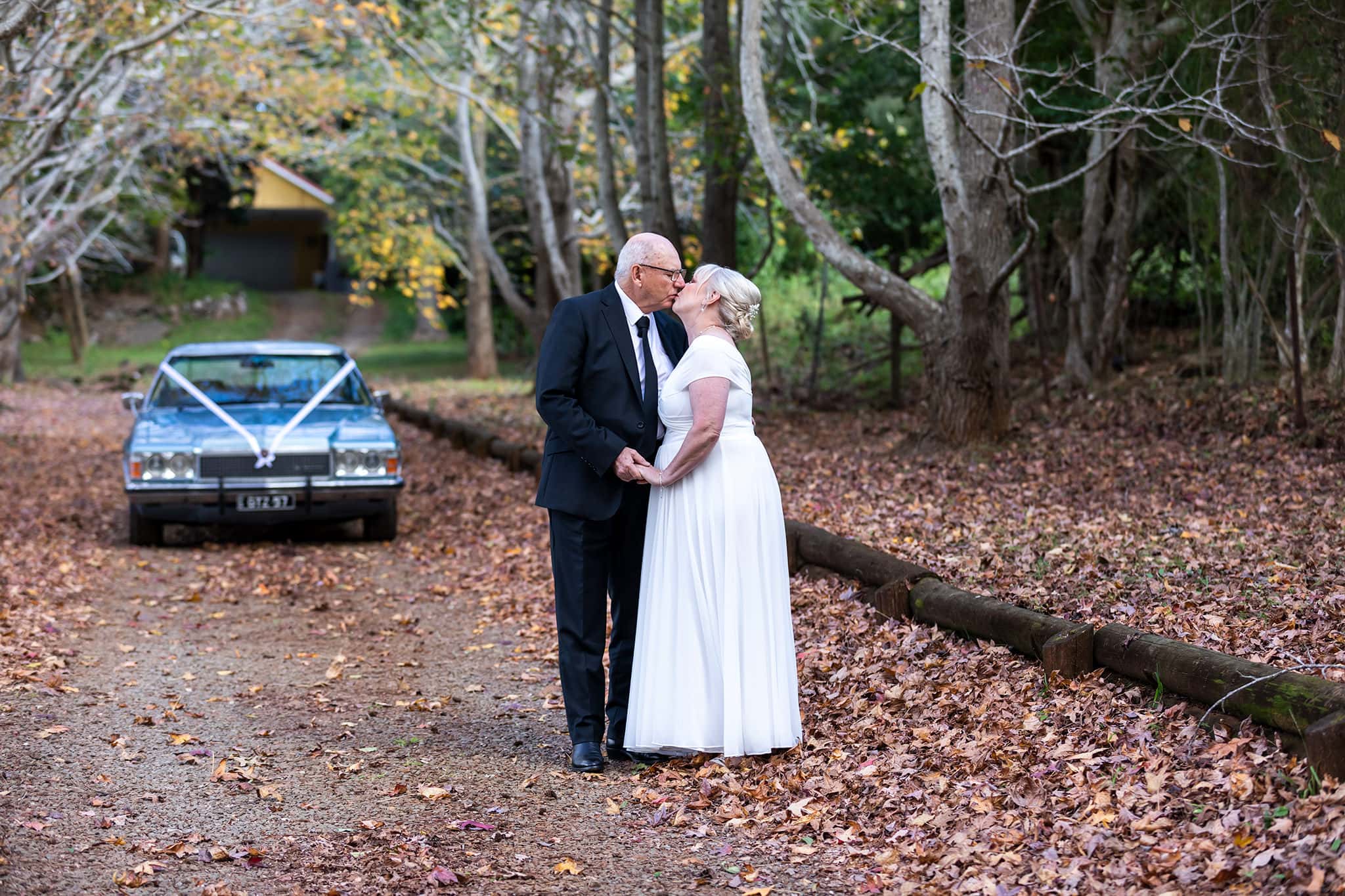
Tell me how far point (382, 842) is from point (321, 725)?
5.91 ft

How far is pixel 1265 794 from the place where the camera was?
466 cm

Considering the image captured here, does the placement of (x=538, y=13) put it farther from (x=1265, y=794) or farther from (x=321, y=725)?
(x=1265, y=794)

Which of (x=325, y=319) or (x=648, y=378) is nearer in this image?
(x=648, y=378)

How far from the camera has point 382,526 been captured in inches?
480

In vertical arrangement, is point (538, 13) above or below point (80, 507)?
above

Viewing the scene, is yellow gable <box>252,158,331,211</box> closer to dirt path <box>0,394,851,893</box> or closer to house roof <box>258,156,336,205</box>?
house roof <box>258,156,336,205</box>

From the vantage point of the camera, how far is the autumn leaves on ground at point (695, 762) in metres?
4.75

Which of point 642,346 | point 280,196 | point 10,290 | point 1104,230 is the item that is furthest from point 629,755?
point 280,196

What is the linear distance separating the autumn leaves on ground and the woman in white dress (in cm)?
23

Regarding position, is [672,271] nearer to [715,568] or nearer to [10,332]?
[715,568]

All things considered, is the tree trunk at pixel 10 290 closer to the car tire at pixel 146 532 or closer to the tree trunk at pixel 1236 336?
the car tire at pixel 146 532

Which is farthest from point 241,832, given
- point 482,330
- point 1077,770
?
point 482,330

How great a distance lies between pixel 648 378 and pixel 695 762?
162 centimetres

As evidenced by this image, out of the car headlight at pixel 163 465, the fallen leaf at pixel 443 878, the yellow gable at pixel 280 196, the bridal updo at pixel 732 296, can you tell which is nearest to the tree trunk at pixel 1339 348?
the bridal updo at pixel 732 296
